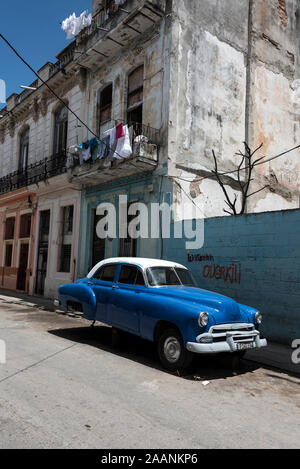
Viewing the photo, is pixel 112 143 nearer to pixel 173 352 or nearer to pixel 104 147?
pixel 104 147

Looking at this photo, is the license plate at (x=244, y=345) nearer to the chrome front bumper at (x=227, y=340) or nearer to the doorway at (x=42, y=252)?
the chrome front bumper at (x=227, y=340)

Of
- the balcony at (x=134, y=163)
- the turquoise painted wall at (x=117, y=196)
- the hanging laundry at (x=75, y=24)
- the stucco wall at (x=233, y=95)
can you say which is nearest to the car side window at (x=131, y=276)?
the turquoise painted wall at (x=117, y=196)

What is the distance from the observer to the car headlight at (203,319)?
5.67 metres

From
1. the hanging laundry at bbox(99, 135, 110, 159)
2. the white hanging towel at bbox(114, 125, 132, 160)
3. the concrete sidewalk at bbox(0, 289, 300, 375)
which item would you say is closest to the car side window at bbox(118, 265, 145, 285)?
the concrete sidewalk at bbox(0, 289, 300, 375)

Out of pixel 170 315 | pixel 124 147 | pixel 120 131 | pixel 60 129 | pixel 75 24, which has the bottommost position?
pixel 170 315

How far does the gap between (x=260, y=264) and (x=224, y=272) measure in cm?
110

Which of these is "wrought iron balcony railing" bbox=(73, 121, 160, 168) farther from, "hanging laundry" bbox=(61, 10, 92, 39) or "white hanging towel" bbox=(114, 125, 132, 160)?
"hanging laundry" bbox=(61, 10, 92, 39)

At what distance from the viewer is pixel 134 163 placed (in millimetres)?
12633

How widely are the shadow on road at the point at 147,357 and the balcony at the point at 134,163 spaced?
5.88m

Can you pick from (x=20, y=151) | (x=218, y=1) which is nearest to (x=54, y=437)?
(x=218, y=1)

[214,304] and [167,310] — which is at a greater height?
[214,304]

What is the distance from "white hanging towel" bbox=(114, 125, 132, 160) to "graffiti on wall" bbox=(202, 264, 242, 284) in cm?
456

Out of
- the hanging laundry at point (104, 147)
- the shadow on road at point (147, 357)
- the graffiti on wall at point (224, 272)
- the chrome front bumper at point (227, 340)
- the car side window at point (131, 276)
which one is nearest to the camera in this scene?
the chrome front bumper at point (227, 340)

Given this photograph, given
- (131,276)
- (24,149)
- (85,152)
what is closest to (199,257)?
(131,276)
